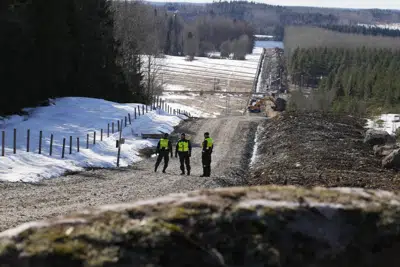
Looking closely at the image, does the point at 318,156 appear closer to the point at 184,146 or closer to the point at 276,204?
the point at 184,146

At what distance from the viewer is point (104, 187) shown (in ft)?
55.2

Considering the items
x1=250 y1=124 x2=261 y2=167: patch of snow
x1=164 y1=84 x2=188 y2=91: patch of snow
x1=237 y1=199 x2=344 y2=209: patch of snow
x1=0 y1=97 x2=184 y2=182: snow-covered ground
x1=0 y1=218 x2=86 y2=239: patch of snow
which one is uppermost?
x1=237 y1=199 x2=344 y2=209: patch of snow

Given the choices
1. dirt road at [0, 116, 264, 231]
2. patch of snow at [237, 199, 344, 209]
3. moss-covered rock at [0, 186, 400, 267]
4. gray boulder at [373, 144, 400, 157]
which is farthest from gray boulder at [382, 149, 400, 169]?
patch of snow at [237, 199, 344, 209]

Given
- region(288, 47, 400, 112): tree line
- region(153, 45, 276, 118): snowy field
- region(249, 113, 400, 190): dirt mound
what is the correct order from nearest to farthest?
region(249, 113, 400, 190): dirt mound → region(288, 47, 400, 112): tree line → region(153, 45, 276, 118): snowy field

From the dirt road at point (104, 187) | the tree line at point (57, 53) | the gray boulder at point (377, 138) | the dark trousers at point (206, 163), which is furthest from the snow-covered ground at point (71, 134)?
the gray boulder at point (377, 138)

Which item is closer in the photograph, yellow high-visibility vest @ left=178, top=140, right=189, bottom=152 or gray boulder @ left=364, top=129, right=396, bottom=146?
yellow high-visibility vest @ left=178, top=140, right=189, bottom=152

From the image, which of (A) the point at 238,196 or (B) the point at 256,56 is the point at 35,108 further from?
(B) the point at 256,56

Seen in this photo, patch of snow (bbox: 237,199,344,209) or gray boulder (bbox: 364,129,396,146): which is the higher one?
patch of snow (bbox: 237,199,344,209)

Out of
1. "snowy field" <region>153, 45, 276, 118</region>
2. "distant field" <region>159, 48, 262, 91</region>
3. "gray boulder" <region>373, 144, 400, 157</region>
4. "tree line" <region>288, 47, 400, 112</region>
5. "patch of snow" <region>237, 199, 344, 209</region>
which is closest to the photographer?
"patch of snow" <region>237, 199, 344, 209</region>

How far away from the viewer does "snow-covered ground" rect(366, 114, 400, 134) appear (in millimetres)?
37731

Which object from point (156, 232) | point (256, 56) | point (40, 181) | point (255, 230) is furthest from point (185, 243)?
point (256, 56)

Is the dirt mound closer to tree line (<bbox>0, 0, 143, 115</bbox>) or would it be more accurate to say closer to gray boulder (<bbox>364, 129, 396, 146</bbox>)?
gray boulder (<bbox>364, 129, 396, 146</bbox>)

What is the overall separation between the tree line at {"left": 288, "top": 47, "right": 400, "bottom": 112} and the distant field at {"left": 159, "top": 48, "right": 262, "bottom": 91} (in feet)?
40.4

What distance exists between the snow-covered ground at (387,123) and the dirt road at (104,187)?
13.4m
